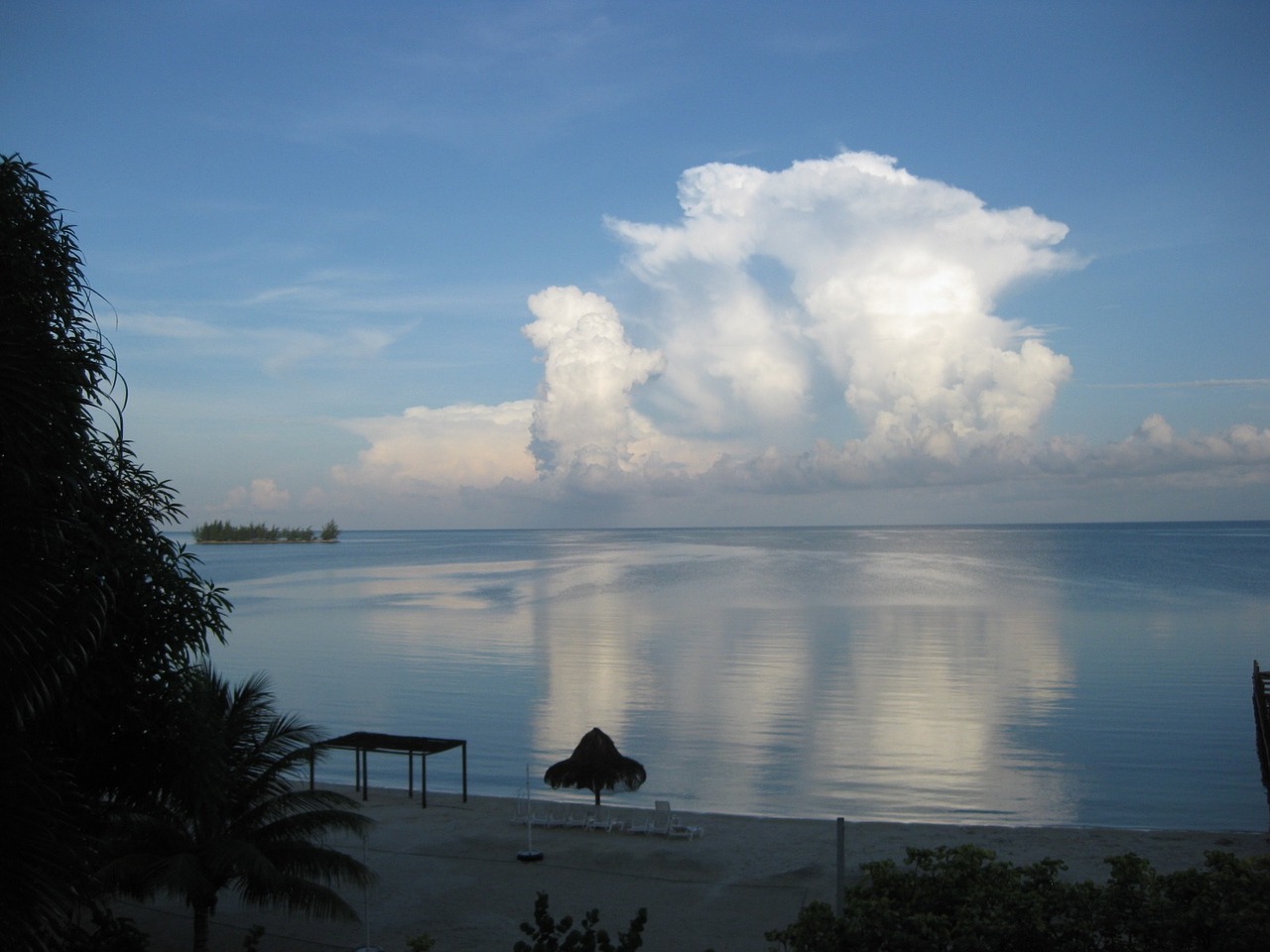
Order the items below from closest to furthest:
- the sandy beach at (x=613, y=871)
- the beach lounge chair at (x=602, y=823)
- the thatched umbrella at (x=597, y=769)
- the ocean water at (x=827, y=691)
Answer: the sandy beach at (x=613, y=871) → the beach lounge chair at (x=602, y=823) → the thatched umbrella at (x=597, y=769) → the ocean water at (x=827, y=691)

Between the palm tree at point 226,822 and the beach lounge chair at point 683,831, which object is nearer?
the palm tree at point 226,822

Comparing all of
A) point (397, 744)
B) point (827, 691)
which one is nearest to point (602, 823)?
point (397, 744)

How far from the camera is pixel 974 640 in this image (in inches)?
1580

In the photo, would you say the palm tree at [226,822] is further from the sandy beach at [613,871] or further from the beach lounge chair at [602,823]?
the beach lounge chair at [602,823]

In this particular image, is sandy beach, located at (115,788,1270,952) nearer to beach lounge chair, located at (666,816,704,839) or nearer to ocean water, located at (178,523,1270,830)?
beach lounge chair, located at (666,816,704,839)

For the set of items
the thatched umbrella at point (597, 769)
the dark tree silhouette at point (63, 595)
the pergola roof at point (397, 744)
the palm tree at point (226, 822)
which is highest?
the dark tree silhouette at point (63, 595)

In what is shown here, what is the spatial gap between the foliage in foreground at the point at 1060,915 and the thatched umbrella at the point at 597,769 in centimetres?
990

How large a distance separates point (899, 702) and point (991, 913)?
73.4ft

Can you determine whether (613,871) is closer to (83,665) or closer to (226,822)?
(226,822)

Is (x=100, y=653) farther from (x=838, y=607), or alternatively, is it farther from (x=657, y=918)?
(x=838, y=607)

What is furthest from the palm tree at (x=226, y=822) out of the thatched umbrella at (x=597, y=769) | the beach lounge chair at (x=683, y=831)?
the thatched umbrella at (x=597, y=769)

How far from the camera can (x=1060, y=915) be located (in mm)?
6625

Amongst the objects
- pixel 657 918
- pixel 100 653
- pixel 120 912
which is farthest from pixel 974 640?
pixel 100 653

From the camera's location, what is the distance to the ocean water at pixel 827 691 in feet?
65.0
